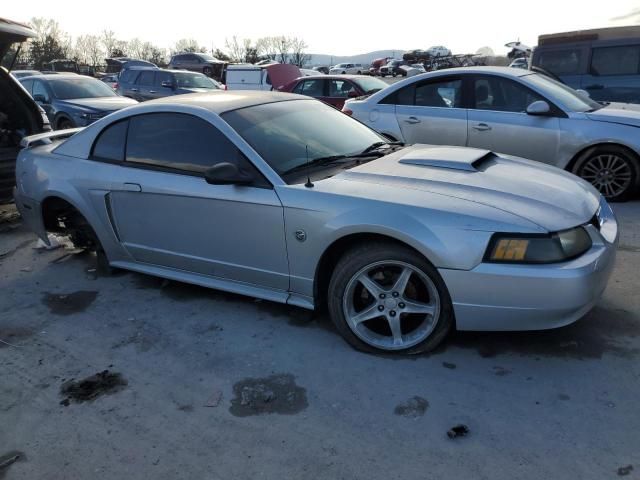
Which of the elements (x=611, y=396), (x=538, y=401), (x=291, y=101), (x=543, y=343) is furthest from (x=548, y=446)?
(x=291, y=101)

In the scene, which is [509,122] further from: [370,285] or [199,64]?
[199,64]

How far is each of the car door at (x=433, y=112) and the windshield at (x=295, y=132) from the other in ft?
8.02

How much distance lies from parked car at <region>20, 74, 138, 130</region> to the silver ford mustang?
6.77 m

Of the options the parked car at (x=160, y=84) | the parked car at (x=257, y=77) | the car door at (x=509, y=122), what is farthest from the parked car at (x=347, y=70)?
the car door at (x=509, y=122)

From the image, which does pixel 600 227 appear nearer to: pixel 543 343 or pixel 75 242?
pixel 543 343

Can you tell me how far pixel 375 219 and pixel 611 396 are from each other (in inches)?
58.6

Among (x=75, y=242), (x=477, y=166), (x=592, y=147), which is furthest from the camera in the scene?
(x=592, y=147)

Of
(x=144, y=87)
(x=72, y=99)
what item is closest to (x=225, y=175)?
(x=72, y=99)

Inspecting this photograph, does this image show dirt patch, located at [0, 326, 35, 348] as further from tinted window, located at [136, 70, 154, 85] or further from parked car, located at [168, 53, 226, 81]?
parked car, located at [168, 53, 226, 81]

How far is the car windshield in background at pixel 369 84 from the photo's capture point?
11250 mm

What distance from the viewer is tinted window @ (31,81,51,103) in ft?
37.1

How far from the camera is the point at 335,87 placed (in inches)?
449

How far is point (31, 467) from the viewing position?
2.46 m

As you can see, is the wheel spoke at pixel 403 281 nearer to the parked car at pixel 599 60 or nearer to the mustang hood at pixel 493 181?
the mustang hood at pixel 493 181
